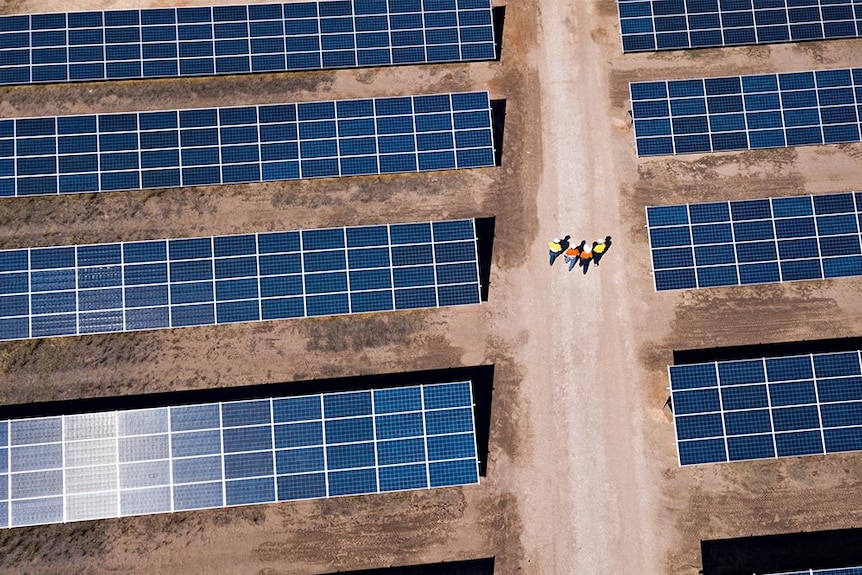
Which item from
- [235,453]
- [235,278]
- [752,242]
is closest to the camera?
[235,453]

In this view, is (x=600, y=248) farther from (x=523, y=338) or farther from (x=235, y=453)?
(x=235, y=453)

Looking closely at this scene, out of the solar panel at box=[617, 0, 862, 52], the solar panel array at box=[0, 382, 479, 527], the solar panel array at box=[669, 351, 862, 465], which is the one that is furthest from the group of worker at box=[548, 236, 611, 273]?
the solar panel at box=[617, 0, 862, 52]

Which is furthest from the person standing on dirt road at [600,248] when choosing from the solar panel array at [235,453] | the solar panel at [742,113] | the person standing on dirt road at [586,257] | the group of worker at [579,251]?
the solar panel array at [235,453]

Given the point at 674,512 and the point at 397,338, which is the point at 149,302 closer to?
the point at 397,338

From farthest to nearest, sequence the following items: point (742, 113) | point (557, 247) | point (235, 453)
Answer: point (742, 113) < point (557, 247) < point (235, 453)

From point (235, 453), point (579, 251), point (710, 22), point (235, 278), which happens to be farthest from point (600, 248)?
point (235, 453)

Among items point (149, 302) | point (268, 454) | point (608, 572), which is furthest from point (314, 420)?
point (608, 572)

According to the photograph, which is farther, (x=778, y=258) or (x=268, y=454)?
(x=778, y=258)
